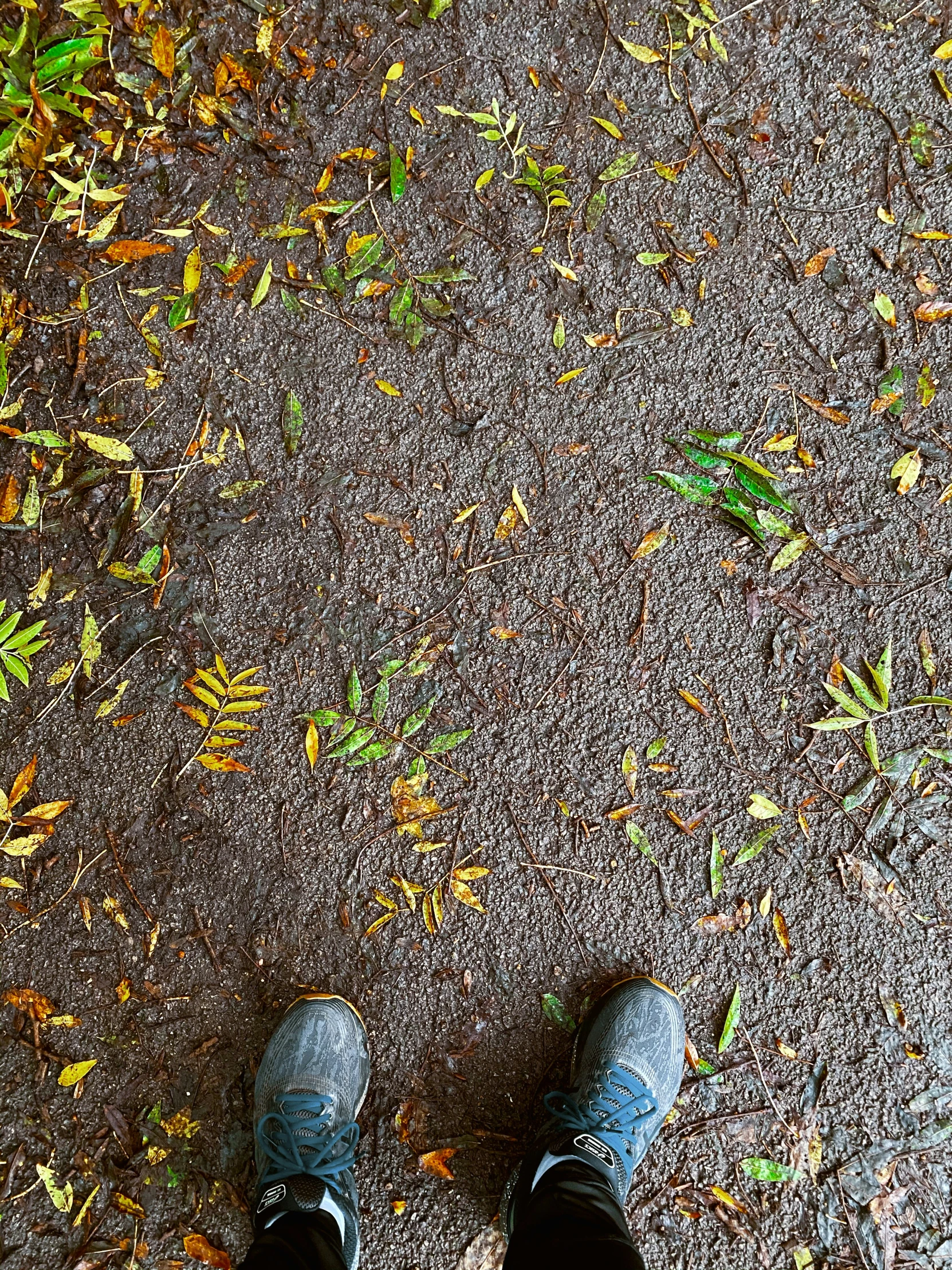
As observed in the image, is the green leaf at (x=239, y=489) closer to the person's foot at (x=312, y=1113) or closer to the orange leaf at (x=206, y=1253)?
the person's foot at (x=312, y=1113)

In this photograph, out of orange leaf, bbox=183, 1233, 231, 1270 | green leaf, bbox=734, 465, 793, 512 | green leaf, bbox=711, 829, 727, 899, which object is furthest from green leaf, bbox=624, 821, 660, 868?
orange leaf, bbox=183, 1233, 231, 1270

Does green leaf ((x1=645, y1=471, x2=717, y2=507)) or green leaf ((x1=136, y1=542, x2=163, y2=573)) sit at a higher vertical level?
green leaf ((x1=645, y1=471, x2=717, y2=507))

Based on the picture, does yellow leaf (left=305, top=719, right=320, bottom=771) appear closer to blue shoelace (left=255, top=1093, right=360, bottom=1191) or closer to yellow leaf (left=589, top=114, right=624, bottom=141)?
blue shoelace (left=255, top=1093, right=360, bottom=1191)

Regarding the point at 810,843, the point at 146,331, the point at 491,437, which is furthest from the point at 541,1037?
the point at 146,331

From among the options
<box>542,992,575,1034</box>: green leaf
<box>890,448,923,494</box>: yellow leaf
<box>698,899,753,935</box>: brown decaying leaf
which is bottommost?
<box>542,992,575,1034</box>: green leaf

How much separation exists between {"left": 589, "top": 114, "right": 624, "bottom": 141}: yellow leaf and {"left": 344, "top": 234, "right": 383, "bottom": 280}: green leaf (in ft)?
2.19

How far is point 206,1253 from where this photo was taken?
1772 mm

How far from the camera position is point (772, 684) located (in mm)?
1890

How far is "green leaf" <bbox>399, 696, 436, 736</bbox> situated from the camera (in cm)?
190

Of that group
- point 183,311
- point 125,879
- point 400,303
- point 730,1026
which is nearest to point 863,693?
point 730,1026

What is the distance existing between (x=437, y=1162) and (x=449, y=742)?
1.00 m

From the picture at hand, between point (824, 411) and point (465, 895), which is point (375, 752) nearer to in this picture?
point (465, 895)

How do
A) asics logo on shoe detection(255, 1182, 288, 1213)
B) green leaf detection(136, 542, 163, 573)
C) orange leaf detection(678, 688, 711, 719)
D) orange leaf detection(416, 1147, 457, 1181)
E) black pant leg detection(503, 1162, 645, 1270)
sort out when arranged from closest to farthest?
black pant leg detection(503, 1162, 645, 1270), asics logo on shoe detection(255, 1182, 288, 1213), orange leaf detection(416, 1147, 457, 1181), orange leaf detection(678, 688, 711, 719), green leaf detection(136, 542, 163, 573)

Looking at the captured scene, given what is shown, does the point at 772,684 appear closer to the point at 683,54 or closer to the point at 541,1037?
the point at 541,1037
